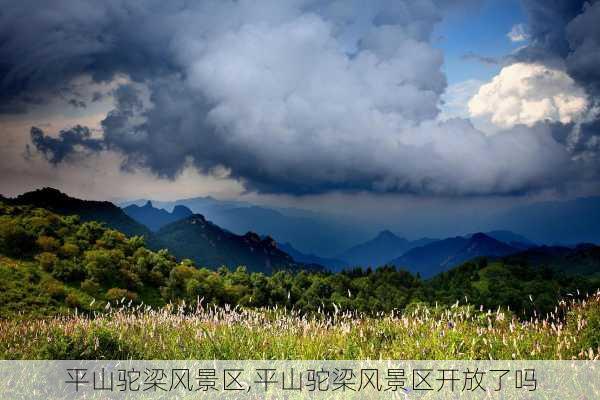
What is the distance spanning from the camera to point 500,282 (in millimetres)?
48406

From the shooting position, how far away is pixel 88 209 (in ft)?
490

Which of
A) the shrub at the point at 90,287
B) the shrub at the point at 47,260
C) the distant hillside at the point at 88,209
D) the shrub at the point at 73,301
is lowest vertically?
the shrub at the point at 73,301

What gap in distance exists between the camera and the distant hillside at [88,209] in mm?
A: 97194

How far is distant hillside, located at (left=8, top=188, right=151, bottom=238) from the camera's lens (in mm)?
97194

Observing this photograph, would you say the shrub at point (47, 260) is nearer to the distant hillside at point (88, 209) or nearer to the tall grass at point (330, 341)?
the tall grass at point (330, 341)

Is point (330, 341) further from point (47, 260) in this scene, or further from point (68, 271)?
point (47, 260)

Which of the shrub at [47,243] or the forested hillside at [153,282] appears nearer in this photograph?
the forested hillside at [153,282]

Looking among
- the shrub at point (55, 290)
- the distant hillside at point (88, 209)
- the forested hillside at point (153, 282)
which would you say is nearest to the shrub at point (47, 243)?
the forested hillside at point (153, 282)

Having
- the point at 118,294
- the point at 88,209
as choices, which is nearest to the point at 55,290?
the point at 118,294

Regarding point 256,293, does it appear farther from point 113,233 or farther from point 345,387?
point 345,387

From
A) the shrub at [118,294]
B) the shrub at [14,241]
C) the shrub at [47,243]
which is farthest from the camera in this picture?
the shrub at [47,243]

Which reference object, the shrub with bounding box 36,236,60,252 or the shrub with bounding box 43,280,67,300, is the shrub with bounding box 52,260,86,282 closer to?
the shrub with bounding box 43,280,67,300

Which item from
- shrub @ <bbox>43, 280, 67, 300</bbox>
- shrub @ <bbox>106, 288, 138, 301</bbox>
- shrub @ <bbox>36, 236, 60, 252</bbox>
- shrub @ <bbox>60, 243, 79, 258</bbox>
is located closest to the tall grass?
shrub @ <bbox>43, 280, 67, 300</bbox>

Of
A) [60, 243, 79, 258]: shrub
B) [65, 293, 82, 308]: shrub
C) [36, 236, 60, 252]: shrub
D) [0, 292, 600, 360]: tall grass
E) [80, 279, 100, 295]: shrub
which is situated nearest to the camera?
[0, 292, 600, 360]: tall grass
